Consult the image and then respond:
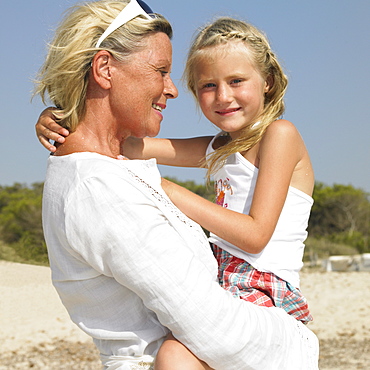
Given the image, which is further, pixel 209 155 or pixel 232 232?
pixel 209 155

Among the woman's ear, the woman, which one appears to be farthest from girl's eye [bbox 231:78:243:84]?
the woman's ear

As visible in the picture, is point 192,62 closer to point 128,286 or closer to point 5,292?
point 128,286

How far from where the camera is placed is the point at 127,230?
5.52 ft

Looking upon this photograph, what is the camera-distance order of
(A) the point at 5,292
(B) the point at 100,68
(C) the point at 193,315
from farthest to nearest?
1. (A) the point at 5,292
2. (B) the point at 100,68
3. (C) the point at 193,315

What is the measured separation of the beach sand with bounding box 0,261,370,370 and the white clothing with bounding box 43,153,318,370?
7.19m

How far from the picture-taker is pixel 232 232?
2156 millimetres

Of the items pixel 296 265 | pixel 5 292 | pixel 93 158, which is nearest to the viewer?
pixel 93 158

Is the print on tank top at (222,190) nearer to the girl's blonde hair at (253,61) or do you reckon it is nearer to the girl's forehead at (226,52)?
the girl's blonde hair at (253,61)

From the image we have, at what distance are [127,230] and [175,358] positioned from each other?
439 mm

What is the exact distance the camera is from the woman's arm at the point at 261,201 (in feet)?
7.00

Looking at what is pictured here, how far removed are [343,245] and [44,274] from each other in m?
19.6

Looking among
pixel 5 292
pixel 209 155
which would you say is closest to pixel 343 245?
pixel 5 292

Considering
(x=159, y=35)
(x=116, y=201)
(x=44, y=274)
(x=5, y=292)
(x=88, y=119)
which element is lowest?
(x=5, y=292)

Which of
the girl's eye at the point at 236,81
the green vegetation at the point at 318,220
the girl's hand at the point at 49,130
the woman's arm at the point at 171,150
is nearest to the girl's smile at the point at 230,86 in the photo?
the girl's eye at the point at 236,81
